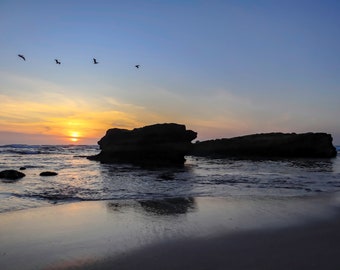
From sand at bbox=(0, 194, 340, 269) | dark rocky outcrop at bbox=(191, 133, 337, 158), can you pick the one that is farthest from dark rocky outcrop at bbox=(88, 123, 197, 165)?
sand at bbox=(0, 194, 340, 269)

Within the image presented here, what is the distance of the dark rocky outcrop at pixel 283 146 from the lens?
60.9 meters

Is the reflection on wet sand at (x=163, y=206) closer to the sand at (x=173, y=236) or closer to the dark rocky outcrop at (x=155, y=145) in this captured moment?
the sand at (x=173, y=236)

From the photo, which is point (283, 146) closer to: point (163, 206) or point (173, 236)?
point (163, 206)

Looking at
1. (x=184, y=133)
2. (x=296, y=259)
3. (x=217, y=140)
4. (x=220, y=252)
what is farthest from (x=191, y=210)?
(x=217, y=140)

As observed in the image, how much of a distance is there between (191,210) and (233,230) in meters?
2.82

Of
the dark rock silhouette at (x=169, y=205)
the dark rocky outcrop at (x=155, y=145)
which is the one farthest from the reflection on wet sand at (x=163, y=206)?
the dark rocky outcrop at (x=155, y=145)

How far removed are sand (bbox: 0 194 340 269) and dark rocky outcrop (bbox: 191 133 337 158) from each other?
52728mm

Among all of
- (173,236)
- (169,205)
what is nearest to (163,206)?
(169,205)

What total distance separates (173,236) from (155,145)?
112ft

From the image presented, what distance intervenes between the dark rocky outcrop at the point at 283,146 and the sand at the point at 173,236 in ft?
173

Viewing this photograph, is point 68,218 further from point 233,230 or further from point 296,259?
point 296,259

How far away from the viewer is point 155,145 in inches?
1633

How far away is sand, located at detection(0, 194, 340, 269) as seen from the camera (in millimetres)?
5754

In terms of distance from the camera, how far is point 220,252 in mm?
6262
